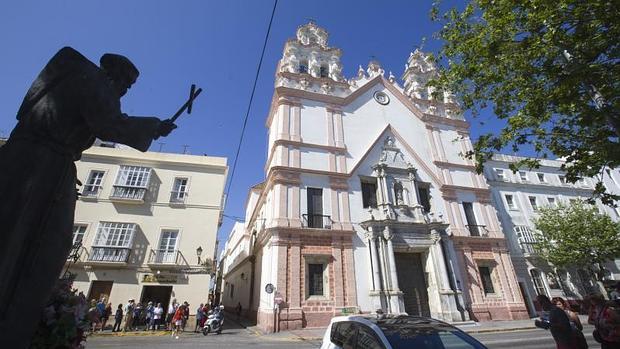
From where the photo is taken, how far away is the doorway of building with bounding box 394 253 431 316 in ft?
58.4

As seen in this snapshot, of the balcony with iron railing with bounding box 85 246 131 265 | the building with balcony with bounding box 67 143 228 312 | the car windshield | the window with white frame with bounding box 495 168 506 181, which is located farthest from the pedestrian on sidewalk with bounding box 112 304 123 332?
the window with white frame with bounding box 495 168 506 181

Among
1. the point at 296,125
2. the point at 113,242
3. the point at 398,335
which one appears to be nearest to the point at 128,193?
the point at 113,242

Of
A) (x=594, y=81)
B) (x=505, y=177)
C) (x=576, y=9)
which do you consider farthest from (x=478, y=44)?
(x=505, y=177)

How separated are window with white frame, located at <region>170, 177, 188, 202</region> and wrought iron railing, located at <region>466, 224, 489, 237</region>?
21.2 metres

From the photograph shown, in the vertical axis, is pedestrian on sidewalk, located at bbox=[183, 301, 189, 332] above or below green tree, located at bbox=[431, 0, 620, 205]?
below

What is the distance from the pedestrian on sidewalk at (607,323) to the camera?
522 cm

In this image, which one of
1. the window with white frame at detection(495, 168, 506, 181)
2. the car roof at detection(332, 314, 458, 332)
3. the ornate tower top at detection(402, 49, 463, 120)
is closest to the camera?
the car roof at detection(332, 314, 458, 332)

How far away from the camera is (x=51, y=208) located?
2023mm

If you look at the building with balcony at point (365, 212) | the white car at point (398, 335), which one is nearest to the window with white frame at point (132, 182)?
the building with balcony at point (365, 212)

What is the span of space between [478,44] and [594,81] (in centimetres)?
331

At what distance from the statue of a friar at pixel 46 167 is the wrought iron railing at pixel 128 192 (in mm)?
19457

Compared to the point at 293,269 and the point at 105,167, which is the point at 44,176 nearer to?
the point at 293,269

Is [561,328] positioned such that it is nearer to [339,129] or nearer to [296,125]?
[296,125]

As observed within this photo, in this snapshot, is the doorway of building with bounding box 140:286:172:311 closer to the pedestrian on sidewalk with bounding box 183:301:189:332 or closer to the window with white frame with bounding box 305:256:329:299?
the pedestrian on sidewalk with bounding box 183:301:189:332
